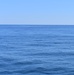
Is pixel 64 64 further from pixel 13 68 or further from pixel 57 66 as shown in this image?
pixel 13 68

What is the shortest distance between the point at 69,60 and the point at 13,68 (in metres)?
4.08

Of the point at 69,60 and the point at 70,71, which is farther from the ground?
the point at 69,60

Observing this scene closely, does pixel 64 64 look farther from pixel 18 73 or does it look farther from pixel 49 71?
pixel 18 73

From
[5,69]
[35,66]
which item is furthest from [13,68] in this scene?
[35,66]

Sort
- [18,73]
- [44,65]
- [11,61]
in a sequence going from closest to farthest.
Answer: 1. [18,73]
2. [44,65]
3. [11,61]

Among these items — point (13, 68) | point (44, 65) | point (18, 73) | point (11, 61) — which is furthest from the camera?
point (11, 61)

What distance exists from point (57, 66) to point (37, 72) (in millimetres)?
1728

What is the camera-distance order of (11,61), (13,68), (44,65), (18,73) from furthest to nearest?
1. (11,61)
2. (44,65)
3. (13,68)
4. (18,73)

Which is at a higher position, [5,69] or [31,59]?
[31,59]

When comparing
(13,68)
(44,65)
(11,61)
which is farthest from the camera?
(11,61)

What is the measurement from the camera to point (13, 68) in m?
13.0

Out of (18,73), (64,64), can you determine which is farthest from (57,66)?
(18,73)

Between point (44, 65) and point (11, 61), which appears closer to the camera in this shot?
point (44, 65)

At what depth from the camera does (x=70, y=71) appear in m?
12.3
